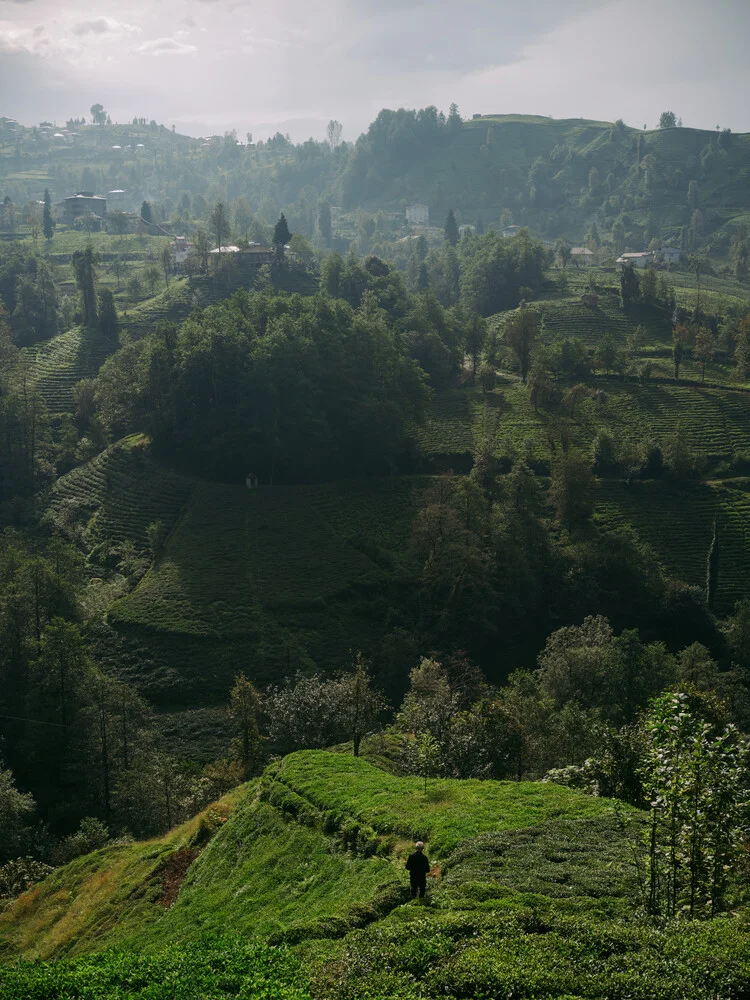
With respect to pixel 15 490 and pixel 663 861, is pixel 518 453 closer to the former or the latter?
pixel 15 490

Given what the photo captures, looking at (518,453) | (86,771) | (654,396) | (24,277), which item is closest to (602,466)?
(518,453)

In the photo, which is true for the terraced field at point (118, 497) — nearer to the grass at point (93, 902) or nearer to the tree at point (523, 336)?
the grass at point (93, 902)

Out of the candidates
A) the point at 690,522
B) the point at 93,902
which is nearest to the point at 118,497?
the point at 690,522

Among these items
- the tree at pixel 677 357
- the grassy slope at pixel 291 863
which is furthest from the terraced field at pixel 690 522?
the grassy slope at pixel 291 863

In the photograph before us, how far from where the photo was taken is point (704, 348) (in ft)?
334

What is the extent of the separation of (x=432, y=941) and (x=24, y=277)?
12663cm

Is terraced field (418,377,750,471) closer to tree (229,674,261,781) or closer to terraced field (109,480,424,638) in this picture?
terraced field (109,480,424,638)

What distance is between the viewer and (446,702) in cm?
4156

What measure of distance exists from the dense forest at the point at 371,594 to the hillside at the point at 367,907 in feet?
0.53

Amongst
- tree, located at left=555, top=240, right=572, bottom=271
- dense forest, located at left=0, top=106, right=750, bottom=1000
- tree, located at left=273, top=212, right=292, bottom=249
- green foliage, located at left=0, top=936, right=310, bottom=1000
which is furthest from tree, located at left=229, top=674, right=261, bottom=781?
tree, located at left=555, top=240, right=572, bottom=271

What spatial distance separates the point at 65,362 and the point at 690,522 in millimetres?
68851

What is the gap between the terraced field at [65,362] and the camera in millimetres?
95438

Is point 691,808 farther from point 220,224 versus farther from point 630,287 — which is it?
point 220,224

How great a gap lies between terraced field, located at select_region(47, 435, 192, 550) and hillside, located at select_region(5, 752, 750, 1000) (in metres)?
40.6
